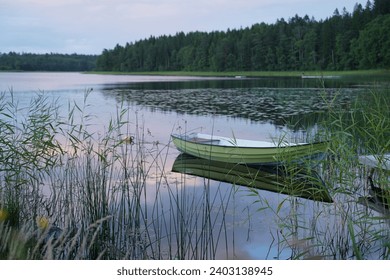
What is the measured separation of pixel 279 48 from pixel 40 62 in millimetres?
30534

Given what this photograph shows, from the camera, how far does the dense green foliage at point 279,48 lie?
21641 millimetres

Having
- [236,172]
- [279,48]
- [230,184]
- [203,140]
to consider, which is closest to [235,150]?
[236,172]

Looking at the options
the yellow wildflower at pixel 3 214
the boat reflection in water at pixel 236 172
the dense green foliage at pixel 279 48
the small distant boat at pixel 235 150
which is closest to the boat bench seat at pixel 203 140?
the small distant boat at pixel 235 150

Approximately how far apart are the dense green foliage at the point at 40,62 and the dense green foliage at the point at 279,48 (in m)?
6.78

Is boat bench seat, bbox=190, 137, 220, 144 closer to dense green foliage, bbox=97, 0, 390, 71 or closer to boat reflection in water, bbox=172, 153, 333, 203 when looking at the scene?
boat reflection in water, bbox=172, 153, 333, 203

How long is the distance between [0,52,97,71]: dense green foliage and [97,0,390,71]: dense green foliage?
678cm

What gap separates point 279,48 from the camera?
36.4m

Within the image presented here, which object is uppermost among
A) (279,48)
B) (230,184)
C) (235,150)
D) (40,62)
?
(279,48)

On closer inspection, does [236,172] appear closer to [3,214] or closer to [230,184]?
[230,184]

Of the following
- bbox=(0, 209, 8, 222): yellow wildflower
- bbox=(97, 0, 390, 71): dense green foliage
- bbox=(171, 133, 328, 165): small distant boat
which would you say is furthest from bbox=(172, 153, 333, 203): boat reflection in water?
bbox=(97, 0, 390, 71): dense green foliage

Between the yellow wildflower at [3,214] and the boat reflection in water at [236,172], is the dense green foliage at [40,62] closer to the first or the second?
the yellow wildflower at [3,214]

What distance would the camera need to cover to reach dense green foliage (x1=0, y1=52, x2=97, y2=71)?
622 cm

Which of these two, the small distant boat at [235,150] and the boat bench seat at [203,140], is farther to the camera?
the boat bench seat at [203,140]

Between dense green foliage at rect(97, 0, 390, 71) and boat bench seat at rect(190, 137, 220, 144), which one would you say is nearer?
boat bench seat at rect(190, 137, 220, 144)
